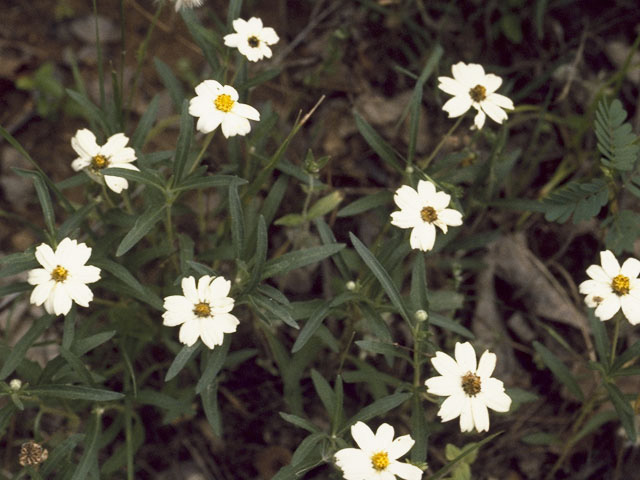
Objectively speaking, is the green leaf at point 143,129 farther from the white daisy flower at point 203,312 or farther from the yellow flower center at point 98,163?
the white daisy flower at point 203,312

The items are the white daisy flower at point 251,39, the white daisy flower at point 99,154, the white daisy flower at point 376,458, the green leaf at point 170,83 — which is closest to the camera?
the white daisy flower at point 376,458

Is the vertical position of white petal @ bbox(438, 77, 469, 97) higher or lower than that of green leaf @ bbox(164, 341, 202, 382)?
higher

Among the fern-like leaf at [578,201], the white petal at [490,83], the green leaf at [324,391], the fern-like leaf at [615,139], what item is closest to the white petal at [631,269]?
the fern-like leaf at [578,201]

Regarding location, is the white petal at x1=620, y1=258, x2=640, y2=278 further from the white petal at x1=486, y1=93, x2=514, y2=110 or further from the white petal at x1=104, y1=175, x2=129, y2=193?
the white petal at x1=104, y1=175, x2=129, y2=193

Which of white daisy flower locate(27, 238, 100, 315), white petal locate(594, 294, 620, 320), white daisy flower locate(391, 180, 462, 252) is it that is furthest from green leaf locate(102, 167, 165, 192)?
white petal locate(594, 294, 620, 320)

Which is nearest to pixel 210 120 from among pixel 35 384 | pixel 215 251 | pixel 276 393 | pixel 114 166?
pixel 114 166

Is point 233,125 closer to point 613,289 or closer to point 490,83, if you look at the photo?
point 490,83
